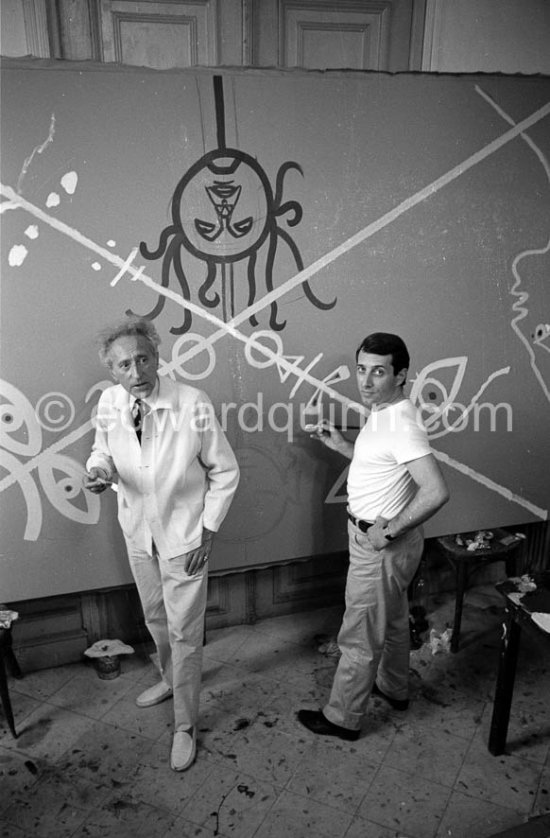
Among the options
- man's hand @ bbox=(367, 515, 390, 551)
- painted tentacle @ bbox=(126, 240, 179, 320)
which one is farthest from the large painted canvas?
man's hand @ bbox=(367, 515, 390, 551)

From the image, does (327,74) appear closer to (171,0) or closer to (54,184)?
(171,0)

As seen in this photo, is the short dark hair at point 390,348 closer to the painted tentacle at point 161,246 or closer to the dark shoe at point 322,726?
the painted tentacle at point 161,246

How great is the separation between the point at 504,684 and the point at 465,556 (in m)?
0.73

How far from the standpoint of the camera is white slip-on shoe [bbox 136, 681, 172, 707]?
2754 millimetres

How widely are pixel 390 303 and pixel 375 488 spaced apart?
0.91 metres

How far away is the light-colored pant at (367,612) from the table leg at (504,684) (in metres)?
0.39

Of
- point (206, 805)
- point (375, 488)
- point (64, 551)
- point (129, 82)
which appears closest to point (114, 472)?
point (64, 551)

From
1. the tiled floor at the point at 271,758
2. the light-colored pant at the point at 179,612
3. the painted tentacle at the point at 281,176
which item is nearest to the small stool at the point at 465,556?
the tiled floor at the point at 271,758

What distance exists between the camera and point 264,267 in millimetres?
2631

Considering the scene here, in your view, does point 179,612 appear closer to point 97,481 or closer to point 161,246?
point 97,481

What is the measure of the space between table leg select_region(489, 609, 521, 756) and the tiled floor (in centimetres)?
8

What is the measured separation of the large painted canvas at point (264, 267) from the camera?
238cm

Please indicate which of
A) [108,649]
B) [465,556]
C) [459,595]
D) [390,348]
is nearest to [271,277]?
[390,348]

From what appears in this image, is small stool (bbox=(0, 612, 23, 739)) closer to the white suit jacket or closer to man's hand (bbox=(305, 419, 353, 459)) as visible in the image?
the white suit jacket
